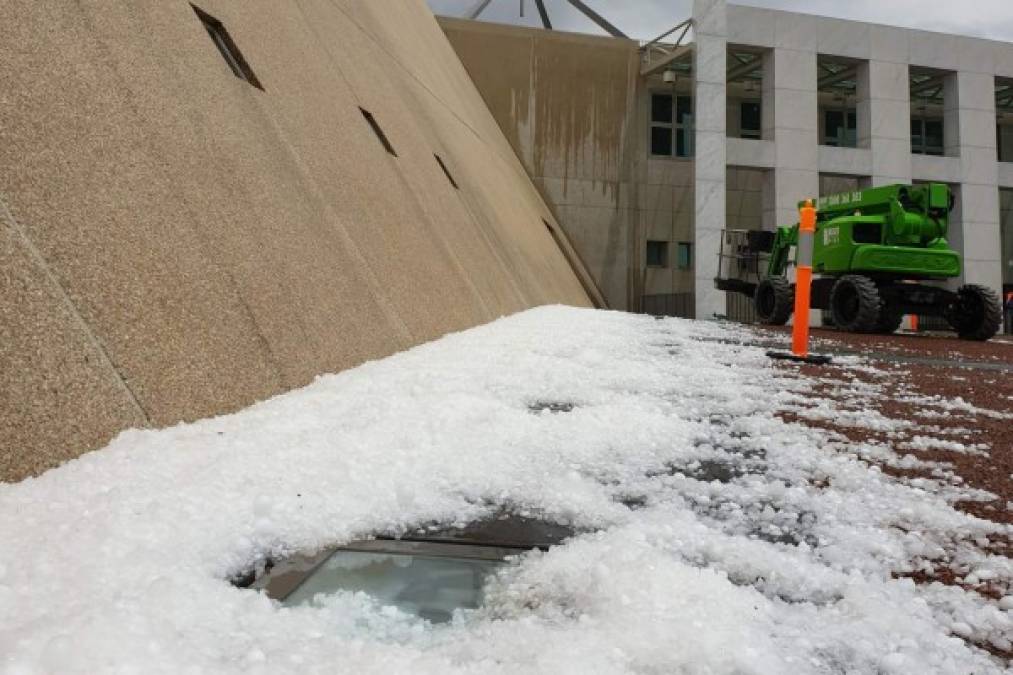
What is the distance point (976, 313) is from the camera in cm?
1195

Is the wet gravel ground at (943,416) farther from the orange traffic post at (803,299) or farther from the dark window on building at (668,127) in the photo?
the dark window on building at (668,127)

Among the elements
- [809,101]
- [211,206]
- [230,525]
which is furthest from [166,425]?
[809,101]

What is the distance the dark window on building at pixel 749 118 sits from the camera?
26094 millimetres

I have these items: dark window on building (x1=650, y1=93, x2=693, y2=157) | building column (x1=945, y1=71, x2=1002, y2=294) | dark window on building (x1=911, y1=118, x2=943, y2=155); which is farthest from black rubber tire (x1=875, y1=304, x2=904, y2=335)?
dark window on building (x1=911, y1=118, x2=943, y2=155)

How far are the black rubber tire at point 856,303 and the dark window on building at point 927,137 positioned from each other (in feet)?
61.1

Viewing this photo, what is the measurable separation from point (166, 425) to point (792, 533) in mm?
1937

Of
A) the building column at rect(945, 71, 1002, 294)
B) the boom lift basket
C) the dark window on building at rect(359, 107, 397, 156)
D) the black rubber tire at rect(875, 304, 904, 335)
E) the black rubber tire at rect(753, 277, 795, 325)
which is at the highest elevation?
the building column at rect(945, 71, 1002, 294)

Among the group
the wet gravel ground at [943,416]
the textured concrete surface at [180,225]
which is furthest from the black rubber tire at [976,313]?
the textured concrete surface at [180,225]

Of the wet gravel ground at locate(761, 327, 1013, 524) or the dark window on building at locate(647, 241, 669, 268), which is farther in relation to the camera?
the dark window on building at locate(647, 241, 669, 268)

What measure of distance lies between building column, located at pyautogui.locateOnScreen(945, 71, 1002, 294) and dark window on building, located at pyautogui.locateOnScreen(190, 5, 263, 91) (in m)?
23.2

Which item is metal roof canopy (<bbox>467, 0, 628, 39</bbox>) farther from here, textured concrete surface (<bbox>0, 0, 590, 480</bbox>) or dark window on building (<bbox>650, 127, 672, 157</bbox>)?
textured concrete surface (<bbox>0, 0, 590, 480</bbox>)

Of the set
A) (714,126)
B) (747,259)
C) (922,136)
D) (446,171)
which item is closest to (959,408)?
(446,171)

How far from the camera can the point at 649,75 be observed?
23.8 m

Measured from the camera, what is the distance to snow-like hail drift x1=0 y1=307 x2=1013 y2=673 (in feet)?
4.17
